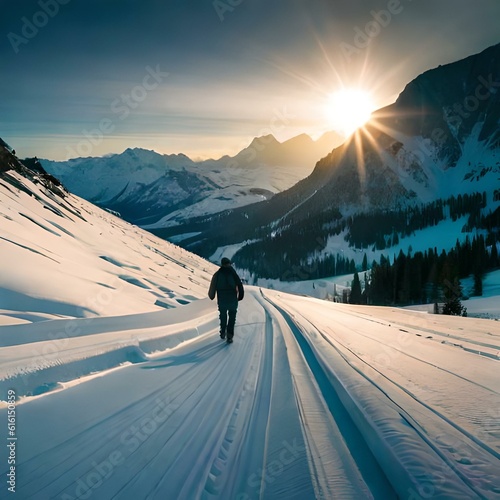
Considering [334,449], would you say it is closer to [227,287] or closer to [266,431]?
[266,431]

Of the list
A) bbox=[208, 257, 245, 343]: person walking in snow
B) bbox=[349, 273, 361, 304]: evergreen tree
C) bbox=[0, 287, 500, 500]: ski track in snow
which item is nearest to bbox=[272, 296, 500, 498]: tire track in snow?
bbox=[0, 287, 500, 500]: ski track in snow

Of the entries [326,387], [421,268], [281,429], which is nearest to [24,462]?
[281,429]

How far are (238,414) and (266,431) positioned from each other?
59 centimetres

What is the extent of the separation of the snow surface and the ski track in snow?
17 mm

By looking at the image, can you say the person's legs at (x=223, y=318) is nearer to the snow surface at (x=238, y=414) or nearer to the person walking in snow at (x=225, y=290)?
the person walking in snow at (x=225, y=290)

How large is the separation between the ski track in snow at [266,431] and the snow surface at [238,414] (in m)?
0.02

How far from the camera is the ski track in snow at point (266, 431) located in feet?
10.1

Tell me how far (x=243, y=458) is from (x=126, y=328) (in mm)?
6107

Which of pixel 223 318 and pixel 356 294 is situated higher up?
pixel 356 294

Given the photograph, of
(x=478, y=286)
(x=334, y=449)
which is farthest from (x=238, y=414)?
(x=478, y=286)

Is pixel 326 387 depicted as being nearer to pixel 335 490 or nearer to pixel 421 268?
pixel 335 490

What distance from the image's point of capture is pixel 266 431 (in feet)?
13.4

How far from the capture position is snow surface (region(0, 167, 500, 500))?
3115 mm

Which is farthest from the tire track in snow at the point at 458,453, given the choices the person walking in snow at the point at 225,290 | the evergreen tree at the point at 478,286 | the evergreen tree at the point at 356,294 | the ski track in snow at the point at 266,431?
the evergreen tree at the point at 356,294
